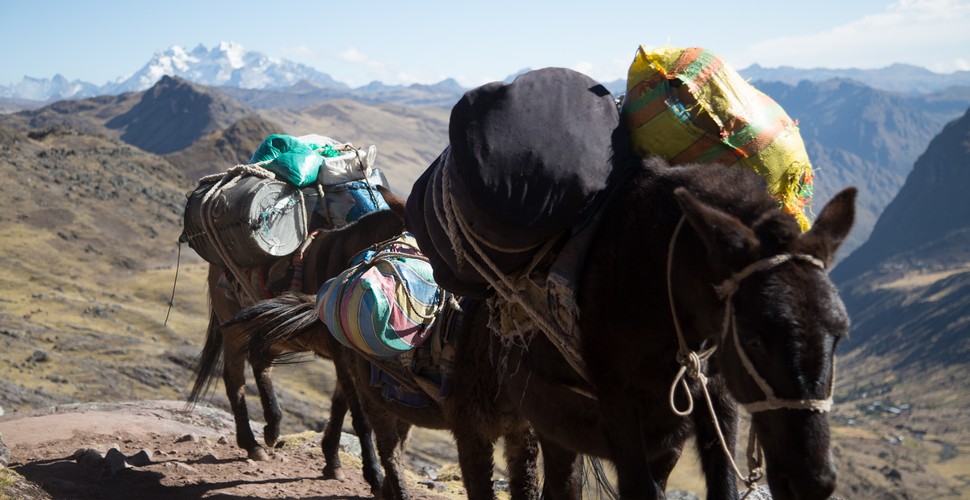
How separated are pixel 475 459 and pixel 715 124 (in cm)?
223

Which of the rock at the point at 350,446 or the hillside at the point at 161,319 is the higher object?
the rock at the point at 350,446

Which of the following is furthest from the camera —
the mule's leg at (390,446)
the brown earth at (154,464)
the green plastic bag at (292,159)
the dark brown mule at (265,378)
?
the green plastic bag at (292,159)

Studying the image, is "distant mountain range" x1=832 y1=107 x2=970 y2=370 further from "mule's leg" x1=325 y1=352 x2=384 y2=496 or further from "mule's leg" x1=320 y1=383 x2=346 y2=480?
"mule's leg" x1=325 y1=352 x2=384 y2=496

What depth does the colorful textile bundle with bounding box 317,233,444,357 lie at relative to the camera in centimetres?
449

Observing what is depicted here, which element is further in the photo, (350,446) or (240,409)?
(350,446)

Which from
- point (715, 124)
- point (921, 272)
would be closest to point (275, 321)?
point (715, 124)

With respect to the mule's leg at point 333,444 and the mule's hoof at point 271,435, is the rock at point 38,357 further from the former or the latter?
the mule's leg at point 333,444

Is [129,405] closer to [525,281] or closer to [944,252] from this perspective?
[525,281]

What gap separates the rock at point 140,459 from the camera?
21.4 feet

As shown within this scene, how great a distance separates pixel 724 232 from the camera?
221 cm

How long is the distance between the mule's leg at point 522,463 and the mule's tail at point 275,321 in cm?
163

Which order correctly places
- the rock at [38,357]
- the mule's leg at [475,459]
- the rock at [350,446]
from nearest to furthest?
1. the mule's leg at [475,459]
2. the rock at [350,446]
3. the rock at [38,357]

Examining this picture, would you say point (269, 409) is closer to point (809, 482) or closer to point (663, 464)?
point (663, 464)

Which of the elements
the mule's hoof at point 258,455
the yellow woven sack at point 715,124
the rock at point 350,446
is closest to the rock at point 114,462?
the mule's hoof at point 258,455
